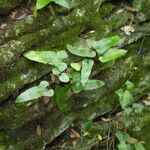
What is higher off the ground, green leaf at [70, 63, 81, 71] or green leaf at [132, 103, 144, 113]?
green leaf at [70, 63, 81, 71]

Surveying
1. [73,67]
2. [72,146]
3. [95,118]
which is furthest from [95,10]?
[72,146]

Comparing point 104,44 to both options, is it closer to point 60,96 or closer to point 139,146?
point 60,96

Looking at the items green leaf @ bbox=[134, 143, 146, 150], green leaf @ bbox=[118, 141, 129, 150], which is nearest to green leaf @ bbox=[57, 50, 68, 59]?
green leaf @ bbox=[118, 141, 129, 150]

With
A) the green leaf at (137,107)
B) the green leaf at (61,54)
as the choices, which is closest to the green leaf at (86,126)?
the green leaf at (137,107)

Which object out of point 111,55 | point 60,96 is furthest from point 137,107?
point 60,96

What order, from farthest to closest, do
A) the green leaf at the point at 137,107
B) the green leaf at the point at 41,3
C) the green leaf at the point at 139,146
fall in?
1. the green leaf at the point at 137,107
2. the green leaf at the point at 139,146
3. the green leaf at the point at 41,3

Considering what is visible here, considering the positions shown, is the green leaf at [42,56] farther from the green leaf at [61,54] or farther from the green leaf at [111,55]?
the green leaf at [111,55]

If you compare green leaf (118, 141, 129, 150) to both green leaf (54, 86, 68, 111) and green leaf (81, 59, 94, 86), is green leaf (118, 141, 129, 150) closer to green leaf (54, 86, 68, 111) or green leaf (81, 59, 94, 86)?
green leaf (54, 86, 68, 111)
